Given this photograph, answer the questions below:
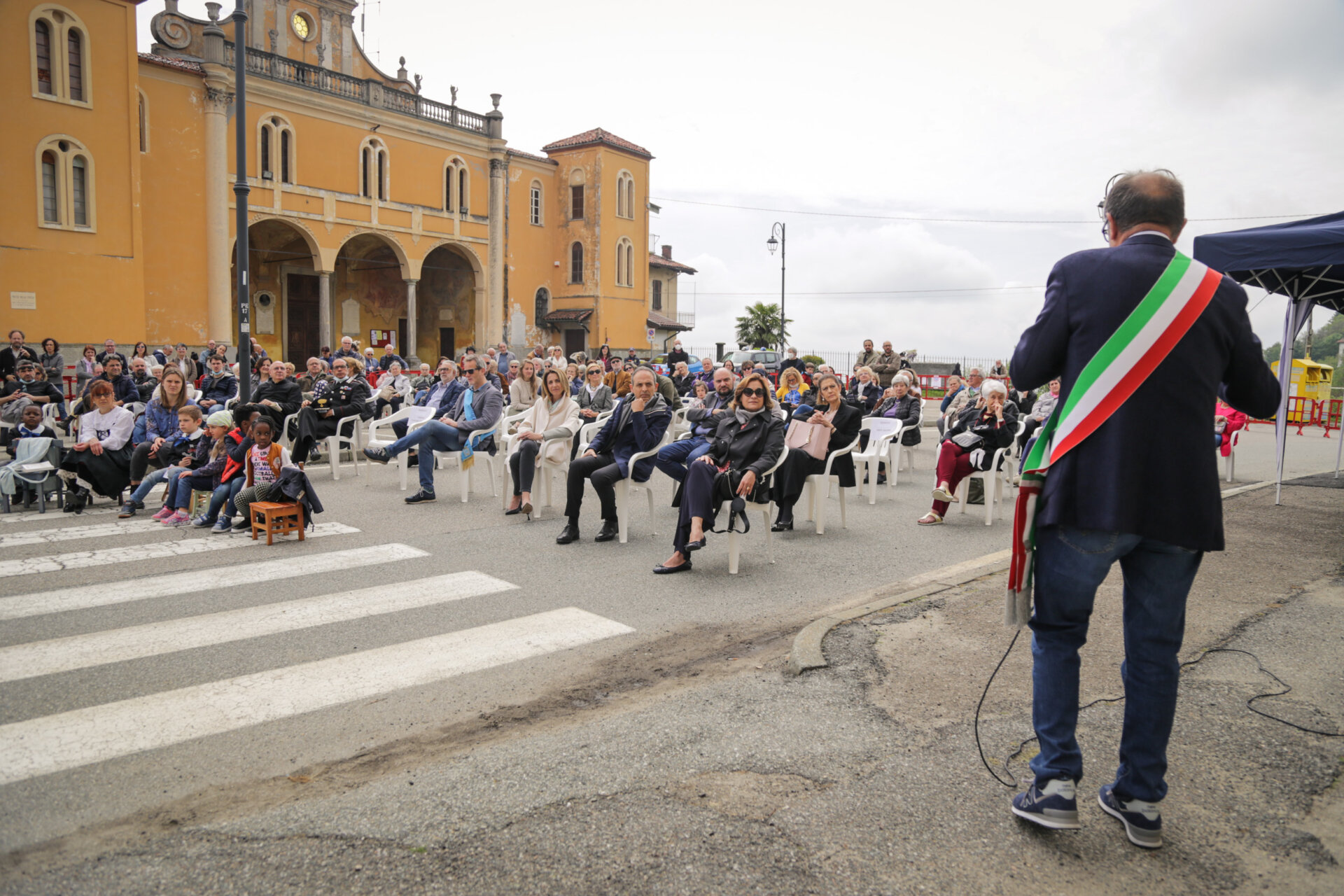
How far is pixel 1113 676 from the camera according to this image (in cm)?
428

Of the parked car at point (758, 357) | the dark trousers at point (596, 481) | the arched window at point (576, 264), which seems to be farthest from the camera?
the parked car at point (758, 357)

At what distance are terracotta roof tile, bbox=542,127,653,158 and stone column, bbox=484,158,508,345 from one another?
391 centimetres

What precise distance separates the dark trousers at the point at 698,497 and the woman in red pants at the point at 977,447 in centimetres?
317

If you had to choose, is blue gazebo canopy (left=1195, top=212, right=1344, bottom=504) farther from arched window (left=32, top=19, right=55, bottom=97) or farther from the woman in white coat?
arched window (left=32, top=19, right=55, bottom=97)

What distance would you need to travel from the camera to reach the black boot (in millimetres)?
7773

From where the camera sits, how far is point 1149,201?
109 inches

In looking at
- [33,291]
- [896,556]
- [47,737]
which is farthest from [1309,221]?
[33,291]

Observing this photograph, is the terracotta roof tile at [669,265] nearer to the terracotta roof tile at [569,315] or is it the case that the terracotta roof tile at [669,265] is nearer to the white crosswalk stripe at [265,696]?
the terracotta roof tile at [569,315]

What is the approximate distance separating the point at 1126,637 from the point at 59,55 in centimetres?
2899

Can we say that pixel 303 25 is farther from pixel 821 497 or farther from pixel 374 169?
pixel 821 497

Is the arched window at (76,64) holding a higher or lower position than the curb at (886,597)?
higher

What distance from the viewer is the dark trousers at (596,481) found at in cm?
787

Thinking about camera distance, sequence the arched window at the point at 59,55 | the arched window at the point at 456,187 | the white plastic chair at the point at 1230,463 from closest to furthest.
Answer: the white plastic chair at the point at 1230,463 < the arched window at the point at 59,55 < the arched window at the point at 456,187

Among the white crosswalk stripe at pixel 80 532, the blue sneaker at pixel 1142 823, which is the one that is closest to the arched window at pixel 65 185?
the white crosswalk stripe at pixel 80 532
